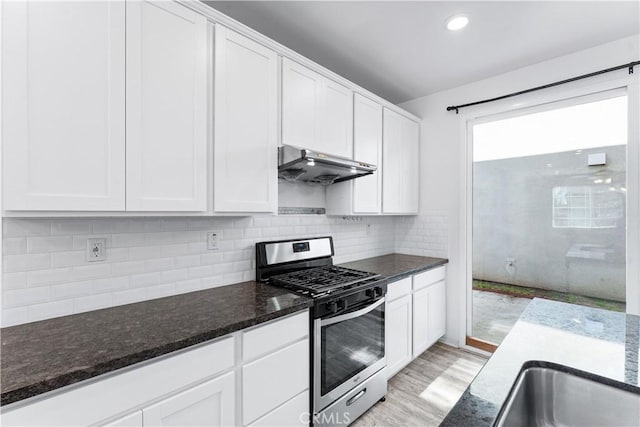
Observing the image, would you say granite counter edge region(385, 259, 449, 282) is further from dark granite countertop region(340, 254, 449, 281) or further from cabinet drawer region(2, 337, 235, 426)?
cabinet drawer region(2, 337, 235, 426)

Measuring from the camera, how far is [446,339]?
3.20m

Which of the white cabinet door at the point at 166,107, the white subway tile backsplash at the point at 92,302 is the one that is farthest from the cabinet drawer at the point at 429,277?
the white subway tile backsplash at the point at 92,302

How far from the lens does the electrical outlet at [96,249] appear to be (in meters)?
1.47

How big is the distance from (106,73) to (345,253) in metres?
2.28

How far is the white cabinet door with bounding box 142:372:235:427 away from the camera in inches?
44.0

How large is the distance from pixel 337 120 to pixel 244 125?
0.90 meters

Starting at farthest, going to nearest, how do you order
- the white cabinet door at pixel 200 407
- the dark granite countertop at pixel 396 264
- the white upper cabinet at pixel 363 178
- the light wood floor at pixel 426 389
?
the white upper cabinet at pixel 363 178
the dark granite countertop at pixel 396 264
the light wood floor at pixel 426 389
the white cabinet door at pixel 200 407

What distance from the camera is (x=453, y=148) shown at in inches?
125

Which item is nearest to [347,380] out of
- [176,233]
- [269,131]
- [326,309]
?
[326,309]

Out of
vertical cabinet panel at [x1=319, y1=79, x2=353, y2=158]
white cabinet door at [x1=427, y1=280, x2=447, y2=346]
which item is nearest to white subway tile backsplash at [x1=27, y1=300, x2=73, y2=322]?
vertical cabinet panel at [x1=319, y1=79, x2=353, y2=158]

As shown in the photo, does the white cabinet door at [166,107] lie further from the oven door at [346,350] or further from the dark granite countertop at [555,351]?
the dark granite countertop at [555,351]

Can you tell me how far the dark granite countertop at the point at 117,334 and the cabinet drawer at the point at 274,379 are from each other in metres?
0.22

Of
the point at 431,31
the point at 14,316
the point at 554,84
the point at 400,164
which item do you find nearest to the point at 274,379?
the point at 14,316

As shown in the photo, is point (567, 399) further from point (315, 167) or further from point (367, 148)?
point (367, 148)
